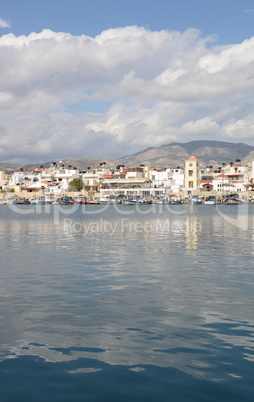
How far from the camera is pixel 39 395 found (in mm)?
10109

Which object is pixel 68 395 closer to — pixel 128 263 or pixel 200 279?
pixel 200 279

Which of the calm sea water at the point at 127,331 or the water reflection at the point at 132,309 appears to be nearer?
the calm sea water at the point at 127,331

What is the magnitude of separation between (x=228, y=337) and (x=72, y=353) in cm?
468

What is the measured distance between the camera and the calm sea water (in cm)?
1048

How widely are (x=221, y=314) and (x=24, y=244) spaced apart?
27.9m

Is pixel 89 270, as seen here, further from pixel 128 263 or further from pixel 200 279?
pixel 200 279

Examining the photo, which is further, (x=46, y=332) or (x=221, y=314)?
(x=221, y=314)

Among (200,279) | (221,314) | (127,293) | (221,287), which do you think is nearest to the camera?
(221,314)

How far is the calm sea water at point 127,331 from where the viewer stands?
10.5 meters

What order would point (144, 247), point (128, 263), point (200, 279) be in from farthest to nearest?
point (144, 247) → point (128, 263) → point (200, 279)

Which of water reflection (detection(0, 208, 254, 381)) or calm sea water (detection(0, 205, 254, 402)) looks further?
water reflection (detection(0, 208, 254, 381))

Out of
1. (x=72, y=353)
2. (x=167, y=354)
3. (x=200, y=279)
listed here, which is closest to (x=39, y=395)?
(x=72, y=353)

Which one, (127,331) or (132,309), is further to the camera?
(132,309)

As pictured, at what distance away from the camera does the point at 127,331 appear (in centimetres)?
1444
